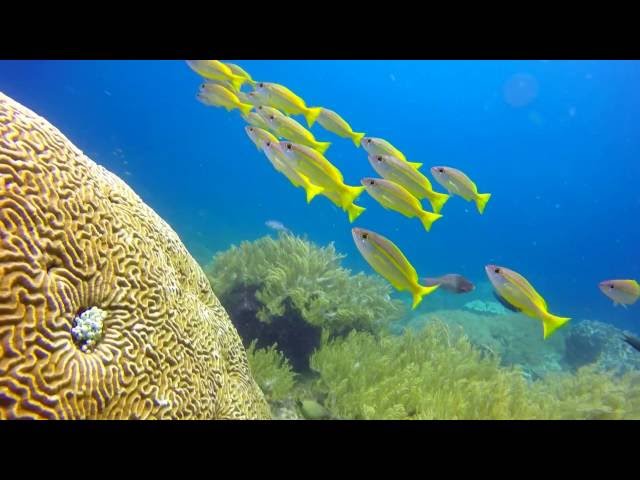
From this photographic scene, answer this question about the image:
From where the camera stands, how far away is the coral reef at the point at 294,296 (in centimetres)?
647

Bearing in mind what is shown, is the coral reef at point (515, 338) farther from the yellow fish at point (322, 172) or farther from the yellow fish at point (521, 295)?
the yellow fish at point (322, 172)

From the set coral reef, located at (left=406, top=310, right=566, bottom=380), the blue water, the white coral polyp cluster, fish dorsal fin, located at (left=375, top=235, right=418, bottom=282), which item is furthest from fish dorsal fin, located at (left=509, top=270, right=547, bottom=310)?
the blue water

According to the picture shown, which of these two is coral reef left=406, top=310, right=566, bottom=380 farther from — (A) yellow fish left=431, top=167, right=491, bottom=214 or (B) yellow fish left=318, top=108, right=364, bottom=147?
(B) yellow fish left=318, top=108, right=364, bottom=147

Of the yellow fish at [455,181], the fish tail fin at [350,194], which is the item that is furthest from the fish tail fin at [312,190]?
the yellow fish at [455,181]

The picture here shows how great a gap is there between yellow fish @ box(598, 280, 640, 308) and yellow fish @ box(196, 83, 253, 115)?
628 cm

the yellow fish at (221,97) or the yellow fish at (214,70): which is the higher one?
the yellow fish at (214,70)

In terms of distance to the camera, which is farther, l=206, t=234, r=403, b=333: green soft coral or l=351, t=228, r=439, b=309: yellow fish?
l=206, t=234, r=403, b=333: green soft coral

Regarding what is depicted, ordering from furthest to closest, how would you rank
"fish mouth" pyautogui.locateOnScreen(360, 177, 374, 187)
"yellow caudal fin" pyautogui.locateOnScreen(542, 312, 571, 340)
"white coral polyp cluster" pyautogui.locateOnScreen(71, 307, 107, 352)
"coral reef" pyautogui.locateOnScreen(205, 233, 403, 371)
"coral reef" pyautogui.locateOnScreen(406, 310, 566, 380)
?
"coral reef" pyautogui.locateOnScreen(406, 310, 566, 380)
"coral reef" pyautogui.locateOnScreen(205, 233, 403, 371)
"fish mouth" pyautogui.locateOnScreen(360, 177, 374, 187)
"yellow caudal fin" pyautogui.locateOnScreen(542, 312, 571, 340)
"white coral polyp cluster" pyautogui.locateOnScreen(71, 307, 107, 352)

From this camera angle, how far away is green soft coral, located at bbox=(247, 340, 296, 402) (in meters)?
5.26

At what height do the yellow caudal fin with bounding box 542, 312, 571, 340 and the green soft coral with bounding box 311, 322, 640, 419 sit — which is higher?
the yellow caudal fin with bounding box 542, 312, 571, 340

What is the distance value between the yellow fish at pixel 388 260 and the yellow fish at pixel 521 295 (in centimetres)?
90

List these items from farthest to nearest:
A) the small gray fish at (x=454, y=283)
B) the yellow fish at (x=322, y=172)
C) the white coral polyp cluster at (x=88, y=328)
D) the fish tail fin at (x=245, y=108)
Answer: the fish tail fin at (x=245, y=108), the small gray fish at (x=454, y=283), the yellow fish at (x=322, y=172), the white coral polyp cluster at (x=88, y=328)

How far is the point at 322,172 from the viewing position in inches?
168

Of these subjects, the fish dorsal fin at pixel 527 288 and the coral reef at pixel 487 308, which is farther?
the coral reef at pixel 487 308
